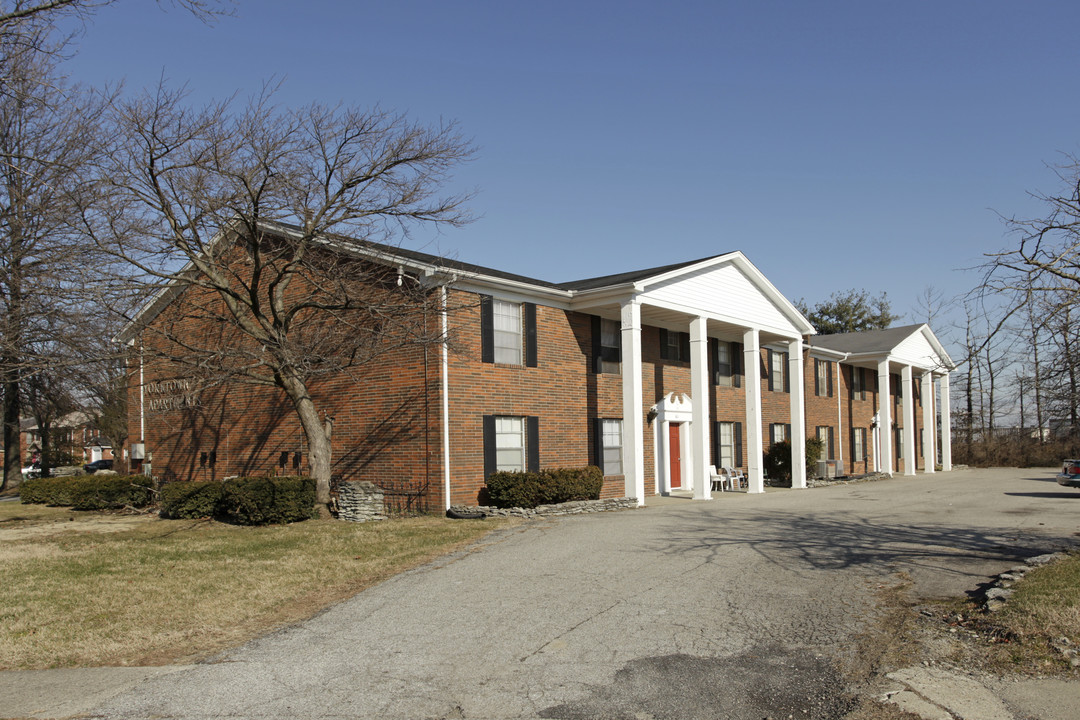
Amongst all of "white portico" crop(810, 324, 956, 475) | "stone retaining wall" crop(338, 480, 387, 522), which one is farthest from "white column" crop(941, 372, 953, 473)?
"stone retaining wall" crop(338, 480, 387, 522)

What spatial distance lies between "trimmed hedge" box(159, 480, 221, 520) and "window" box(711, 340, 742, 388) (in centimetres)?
1550

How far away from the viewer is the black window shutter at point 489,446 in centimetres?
1853

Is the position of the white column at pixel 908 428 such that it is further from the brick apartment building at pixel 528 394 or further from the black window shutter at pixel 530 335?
the black window shutter at pixel 530 335

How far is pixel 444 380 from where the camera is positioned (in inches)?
696

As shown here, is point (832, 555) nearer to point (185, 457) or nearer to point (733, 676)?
point (733, 676)

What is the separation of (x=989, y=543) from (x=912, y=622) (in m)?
6.02

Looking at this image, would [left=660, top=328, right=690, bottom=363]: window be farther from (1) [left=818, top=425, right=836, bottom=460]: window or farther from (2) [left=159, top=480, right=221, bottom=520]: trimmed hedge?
(2) [left=159, top=480, right=221, bottom=520]: trimmed hedge

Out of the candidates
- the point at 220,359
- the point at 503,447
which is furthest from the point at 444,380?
the point at 220,359

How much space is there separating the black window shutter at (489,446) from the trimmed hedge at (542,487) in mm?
516

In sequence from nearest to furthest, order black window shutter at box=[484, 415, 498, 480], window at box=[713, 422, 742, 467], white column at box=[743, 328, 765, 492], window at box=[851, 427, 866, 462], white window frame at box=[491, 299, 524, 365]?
black window shutter at box=[484, 415, 498, 480]
white window frame at box=[491, 299, 524, 365]
white column at box=[743, 328, 765, 492]
window at box=[713, 422, 742, 467]
window at box=[851, 427, 866, 462]

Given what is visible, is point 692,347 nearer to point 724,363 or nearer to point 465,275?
point 724,363

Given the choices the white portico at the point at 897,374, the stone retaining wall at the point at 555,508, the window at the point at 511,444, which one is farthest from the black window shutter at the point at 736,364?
the window at the point at 511,444

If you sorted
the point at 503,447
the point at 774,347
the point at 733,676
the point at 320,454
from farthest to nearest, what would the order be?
the point at 774,347
the point at 503,447
the point at 320,454
the point at 733,676

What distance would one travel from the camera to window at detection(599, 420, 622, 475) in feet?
71.2
